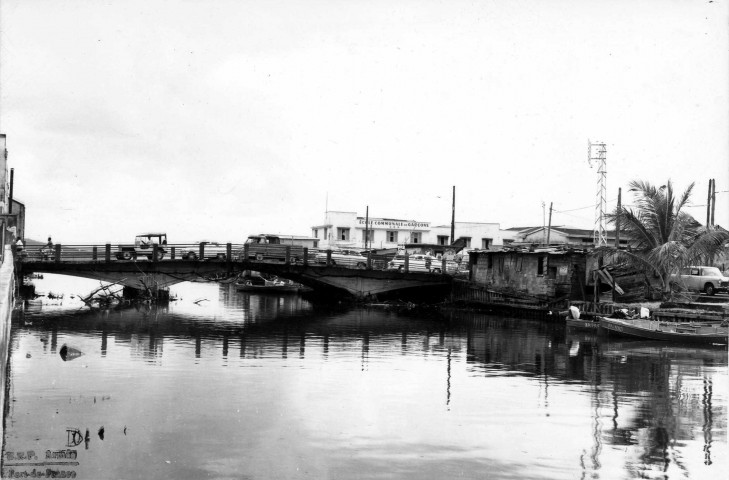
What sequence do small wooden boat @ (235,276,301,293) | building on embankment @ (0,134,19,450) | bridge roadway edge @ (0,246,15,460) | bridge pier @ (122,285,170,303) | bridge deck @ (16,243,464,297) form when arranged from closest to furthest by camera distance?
bridge roadway edge @ (0,246,15,460)
building on embankment @ (0,134,19,450)
bridge deck @ (16,243,464,297)
bridge pier @ (122,285,170,303)
small wooden boat @ (235,276,301,293)

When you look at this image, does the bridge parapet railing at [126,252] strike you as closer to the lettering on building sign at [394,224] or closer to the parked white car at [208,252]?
the parked white car at [208,252]

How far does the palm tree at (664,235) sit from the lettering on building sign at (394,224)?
41993mm

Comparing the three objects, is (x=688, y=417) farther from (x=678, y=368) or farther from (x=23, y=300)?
(x=23, y=300)

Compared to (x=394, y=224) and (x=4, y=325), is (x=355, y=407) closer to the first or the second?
(x=4, y=325)

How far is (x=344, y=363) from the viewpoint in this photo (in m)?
24.0

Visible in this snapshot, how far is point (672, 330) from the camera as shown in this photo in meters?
29.4

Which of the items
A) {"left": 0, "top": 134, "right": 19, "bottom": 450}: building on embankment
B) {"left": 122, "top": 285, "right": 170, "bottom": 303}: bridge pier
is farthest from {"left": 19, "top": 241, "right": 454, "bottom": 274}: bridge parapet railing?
{"left": 0, "top": 134, "right": 19, "bottom": 450}: building on embankment

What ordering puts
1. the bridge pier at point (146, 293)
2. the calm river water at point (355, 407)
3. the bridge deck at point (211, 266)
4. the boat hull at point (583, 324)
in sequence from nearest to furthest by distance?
the calm river water at point (355, 407) < the boat hull at point (583, 324) < the bridge deck at point (211, 266) < the bridge pier at point (146, 293)

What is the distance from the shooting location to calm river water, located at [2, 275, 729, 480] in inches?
498

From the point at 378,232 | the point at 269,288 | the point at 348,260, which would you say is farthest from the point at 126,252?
the point at 378,232

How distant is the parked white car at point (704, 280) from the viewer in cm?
3953

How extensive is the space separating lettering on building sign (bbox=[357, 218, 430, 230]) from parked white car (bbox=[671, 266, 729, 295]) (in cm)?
4150

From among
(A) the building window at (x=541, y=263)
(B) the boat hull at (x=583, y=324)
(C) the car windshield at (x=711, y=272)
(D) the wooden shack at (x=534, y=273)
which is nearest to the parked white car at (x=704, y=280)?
(C) the car windshield at (x=711, y=272)

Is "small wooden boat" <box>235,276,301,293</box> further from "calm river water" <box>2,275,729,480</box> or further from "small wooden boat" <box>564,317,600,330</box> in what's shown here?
"calm river water" <box>2,275,729,480</box>
